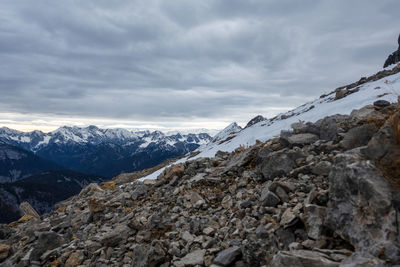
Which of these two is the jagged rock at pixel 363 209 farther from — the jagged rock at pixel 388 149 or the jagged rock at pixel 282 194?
the jagged rock at pixel 282 194

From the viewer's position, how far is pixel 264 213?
668 centimetres

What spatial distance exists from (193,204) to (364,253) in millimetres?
6133

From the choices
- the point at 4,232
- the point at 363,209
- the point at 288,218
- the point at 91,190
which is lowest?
the point at 4,232

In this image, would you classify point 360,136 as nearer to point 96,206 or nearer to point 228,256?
point 228,256

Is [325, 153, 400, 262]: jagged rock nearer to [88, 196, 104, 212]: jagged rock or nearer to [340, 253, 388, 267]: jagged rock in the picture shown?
[340, 253, 388, 267]: jagged rock

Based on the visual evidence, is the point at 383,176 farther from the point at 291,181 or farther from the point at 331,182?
the point at 291,181

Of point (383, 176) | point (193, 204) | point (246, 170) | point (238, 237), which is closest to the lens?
point (383, 176)

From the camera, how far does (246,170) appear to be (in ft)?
34.1

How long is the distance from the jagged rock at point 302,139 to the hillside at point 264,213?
0.13 ft

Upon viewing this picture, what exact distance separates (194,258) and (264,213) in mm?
2181

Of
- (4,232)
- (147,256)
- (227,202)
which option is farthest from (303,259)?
(4,232)

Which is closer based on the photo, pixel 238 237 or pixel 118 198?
pixel 238 237

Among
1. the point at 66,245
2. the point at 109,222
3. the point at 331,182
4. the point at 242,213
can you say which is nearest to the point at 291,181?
the point at 242,213

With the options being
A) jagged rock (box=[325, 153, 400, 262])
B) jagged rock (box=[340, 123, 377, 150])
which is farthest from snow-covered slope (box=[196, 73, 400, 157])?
jagged rock (box=[325, 153, 400, 262])
